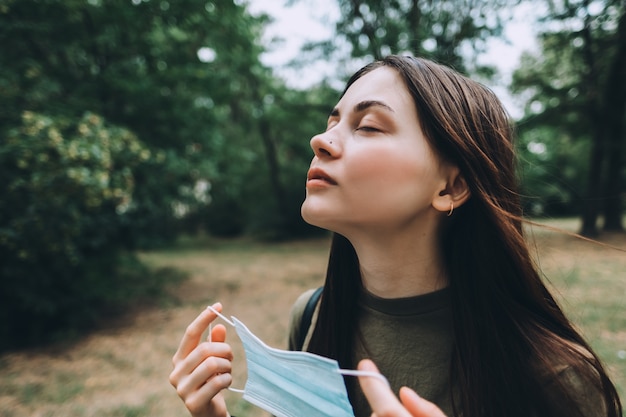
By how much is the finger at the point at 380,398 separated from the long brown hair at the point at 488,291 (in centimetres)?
43

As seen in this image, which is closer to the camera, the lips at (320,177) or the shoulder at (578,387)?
the shoulder at (578,387)

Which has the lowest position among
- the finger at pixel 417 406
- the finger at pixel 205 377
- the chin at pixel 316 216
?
the finger at pixel 205 377

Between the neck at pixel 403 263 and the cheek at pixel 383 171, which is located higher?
the cheek at pixel 383 171

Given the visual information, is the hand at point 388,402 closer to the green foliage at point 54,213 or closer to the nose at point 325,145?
the nose at point 325,145

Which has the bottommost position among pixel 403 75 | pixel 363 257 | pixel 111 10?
pixel 363 257

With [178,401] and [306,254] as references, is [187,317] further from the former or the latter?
[306,254]

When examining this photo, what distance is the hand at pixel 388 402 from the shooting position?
0.68 m

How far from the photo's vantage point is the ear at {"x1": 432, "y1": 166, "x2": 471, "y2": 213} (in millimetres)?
1152

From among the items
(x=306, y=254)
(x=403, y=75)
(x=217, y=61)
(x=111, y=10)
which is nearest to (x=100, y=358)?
(x=111, y=10)

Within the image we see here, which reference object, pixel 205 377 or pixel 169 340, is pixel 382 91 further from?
pixel 169 340

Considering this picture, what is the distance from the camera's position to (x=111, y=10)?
569 cm

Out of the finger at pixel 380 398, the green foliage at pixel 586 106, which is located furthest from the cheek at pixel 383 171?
the green foliage at pixel 586 106

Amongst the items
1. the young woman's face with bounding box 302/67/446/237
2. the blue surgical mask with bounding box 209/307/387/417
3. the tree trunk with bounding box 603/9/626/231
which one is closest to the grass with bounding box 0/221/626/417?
the young woman's face with bounding box 302/67/446/237

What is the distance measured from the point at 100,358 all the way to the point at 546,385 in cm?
529
